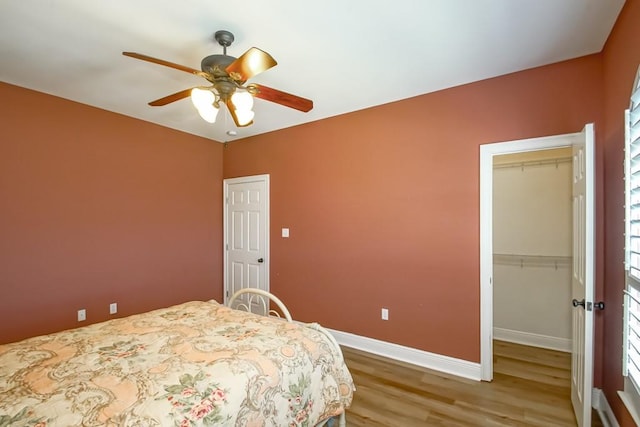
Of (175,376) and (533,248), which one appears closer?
(175,376)

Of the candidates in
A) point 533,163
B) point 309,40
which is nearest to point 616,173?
point 533,163

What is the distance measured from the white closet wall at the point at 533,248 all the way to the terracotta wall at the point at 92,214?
3.83 metres

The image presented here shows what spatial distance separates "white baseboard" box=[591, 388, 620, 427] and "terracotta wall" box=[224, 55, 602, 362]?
0.76 metres

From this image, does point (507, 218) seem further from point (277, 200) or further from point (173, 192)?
point (173, 192)

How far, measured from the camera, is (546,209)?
3.20m

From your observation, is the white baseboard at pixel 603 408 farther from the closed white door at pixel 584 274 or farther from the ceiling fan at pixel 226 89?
the ceiling fan at pixel 226 89

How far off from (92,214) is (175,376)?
8.95 ft

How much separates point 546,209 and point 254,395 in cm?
341

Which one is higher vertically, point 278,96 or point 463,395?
point 278,96

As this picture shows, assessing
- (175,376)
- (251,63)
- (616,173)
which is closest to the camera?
(175,376)

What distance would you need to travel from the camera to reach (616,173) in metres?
1.84

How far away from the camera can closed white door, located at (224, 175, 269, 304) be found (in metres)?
4.05

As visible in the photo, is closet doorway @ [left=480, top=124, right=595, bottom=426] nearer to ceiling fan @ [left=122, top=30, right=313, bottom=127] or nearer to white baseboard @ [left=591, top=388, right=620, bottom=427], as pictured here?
white baseboard @ [left=591, top=388, right=620, bottom=427]

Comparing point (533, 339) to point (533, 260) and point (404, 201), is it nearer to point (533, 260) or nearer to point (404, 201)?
point (533, 260)
